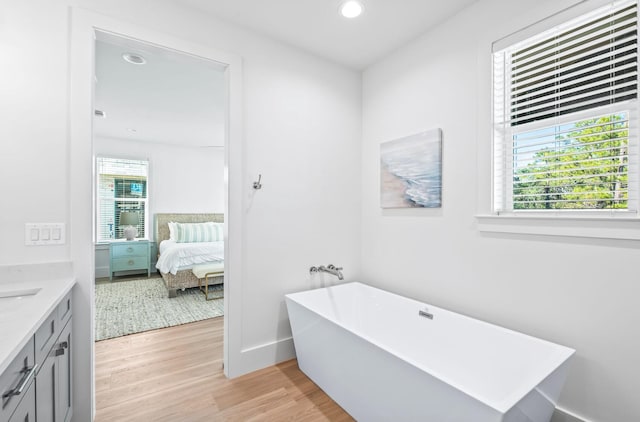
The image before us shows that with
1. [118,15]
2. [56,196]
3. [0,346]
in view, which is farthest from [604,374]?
[118,15]

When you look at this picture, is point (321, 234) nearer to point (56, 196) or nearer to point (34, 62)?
point (56, 196)

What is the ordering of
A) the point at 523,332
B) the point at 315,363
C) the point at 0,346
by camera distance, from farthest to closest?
the point at 315,363 < the point at 523,332 < the point at 0,346

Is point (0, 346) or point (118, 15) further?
point (118, 15)

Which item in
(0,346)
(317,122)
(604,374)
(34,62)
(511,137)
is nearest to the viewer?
(0,346)

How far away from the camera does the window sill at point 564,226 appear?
1.44 meters

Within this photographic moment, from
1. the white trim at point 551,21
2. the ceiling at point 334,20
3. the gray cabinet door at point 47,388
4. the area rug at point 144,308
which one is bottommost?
the area rug at point 144,308

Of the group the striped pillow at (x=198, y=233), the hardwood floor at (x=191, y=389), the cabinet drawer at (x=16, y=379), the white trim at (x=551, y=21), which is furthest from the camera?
the striped pillow at (x=198, y=233)

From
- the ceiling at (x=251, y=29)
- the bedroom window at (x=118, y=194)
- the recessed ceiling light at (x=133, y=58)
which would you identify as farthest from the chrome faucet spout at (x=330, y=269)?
the bedroom window at (x=118, y=194)

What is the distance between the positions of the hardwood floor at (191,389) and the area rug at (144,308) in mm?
414

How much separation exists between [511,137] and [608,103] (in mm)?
465

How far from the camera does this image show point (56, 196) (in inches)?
66.7

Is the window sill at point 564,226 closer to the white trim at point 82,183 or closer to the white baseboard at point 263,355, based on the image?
the white baseboard at point 263,355

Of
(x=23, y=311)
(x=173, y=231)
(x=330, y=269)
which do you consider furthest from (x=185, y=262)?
(x=23, y=311)

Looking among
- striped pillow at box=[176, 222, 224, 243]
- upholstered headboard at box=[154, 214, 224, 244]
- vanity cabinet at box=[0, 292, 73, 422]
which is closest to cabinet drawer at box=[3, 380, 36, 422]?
vanity cabinet at box=[0, 292, 73, 422]
